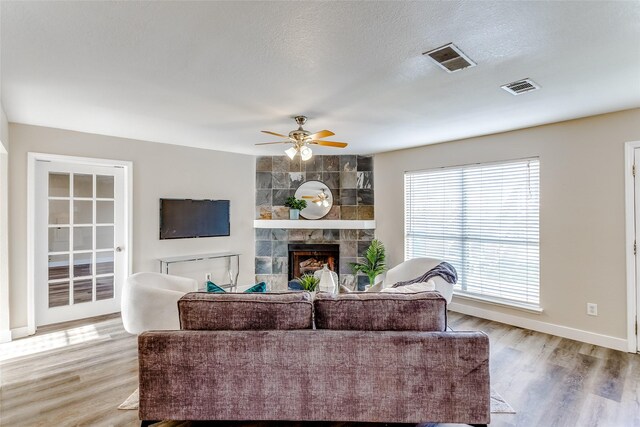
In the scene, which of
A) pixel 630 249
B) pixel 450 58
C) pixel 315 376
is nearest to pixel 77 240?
pixel 315 376

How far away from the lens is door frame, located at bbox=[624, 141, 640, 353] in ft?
9.89

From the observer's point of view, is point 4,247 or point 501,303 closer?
point 4,247

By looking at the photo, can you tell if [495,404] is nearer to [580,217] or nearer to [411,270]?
[411,270]

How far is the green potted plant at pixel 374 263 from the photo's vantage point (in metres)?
4.94

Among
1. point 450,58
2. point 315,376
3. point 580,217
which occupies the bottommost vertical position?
point 315,376

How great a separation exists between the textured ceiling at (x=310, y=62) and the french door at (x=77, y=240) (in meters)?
0.73

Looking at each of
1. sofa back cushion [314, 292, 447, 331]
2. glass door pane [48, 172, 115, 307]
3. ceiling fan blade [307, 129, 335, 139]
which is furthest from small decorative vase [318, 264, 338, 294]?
glass door pane [48, 172, 115, 307]

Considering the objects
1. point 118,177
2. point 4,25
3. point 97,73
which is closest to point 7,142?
point 118,177

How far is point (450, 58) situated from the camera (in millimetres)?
1994

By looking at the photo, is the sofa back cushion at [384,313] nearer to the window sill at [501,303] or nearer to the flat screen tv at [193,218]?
the window sill at [501,303]

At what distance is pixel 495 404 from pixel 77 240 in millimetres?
4634

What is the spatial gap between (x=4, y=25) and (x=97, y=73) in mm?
573

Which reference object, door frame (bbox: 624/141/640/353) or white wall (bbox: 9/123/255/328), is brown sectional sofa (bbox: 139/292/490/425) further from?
white wall (bbox: 9/123/255/328)

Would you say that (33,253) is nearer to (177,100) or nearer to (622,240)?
(177,100)
